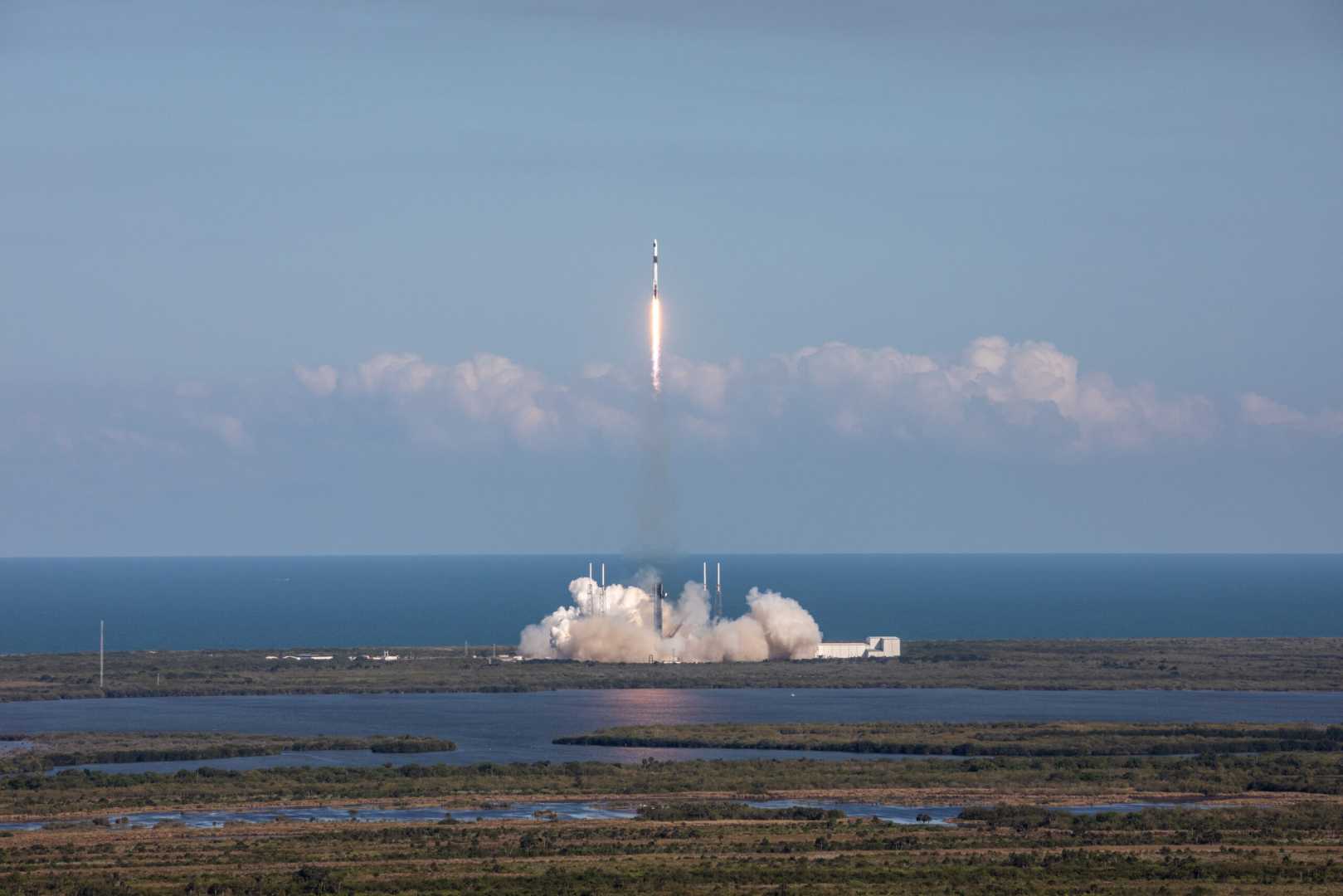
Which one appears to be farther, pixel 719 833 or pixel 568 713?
pixel 568 713

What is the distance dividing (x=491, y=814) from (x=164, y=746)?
29.8 m

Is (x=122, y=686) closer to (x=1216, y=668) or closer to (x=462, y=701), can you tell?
(x=462, y=701)

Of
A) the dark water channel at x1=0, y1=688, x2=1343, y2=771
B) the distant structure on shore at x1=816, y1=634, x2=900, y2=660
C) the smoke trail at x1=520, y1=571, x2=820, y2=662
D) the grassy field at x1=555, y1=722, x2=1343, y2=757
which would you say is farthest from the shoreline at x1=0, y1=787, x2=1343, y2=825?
the distant structure on shore at x1=816, y1=634, x2=900, y2=660

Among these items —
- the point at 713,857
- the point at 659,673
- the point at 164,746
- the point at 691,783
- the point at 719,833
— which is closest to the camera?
the point at 713,857

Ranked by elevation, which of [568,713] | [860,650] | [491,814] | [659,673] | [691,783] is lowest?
[491,814]

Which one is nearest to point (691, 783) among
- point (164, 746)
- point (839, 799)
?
point (839, 799)

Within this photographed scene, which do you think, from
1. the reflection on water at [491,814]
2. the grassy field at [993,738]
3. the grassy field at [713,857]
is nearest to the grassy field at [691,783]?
the reflection on water at [491,814]

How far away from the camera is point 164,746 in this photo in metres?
107

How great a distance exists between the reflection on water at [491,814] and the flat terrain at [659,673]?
6207 centimetres

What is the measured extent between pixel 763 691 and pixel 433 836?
71.5 metres

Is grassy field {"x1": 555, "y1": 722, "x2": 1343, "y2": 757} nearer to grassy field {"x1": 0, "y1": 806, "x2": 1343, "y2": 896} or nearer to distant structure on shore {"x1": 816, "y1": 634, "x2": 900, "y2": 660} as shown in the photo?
grassy field {"x1": 0, "y1": 806, "x2": 1343, "y2": 896}

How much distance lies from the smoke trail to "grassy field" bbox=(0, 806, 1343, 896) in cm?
8537

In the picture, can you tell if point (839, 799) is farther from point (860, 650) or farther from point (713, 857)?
point (860, 650)

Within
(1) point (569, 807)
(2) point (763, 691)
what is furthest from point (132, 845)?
(2) point (763, 691)
